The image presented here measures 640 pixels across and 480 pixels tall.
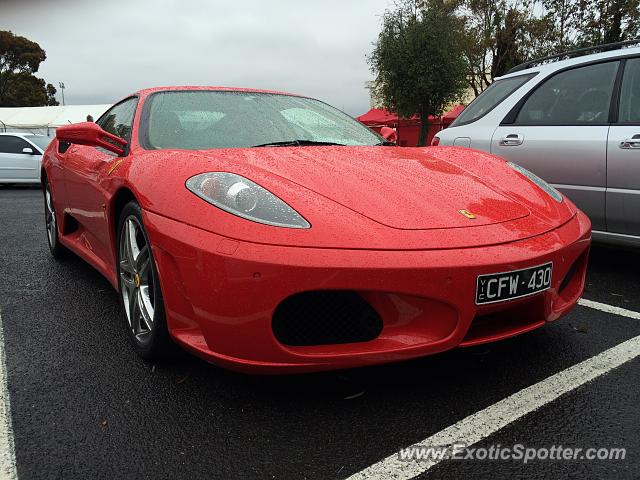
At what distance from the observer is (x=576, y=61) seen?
12.7 ft

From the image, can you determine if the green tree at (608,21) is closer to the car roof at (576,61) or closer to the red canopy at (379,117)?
the red canopy at (379,117)

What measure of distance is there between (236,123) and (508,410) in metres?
1.79

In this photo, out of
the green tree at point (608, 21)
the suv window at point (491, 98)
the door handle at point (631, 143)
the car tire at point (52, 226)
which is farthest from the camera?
the green tree at point (608, 21)

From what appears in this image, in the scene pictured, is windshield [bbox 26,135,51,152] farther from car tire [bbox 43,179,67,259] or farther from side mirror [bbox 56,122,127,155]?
side mirror [bbox 56,122,127,155]

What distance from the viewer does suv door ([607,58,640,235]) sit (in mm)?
3217

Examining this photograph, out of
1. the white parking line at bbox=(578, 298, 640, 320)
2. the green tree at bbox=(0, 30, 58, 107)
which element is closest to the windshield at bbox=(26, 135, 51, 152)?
the white parking line at bbox=(578, 298, 640, 320)

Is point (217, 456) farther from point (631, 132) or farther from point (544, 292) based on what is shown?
point (631, 132)

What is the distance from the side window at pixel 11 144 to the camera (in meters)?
11.9

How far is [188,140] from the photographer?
8.15 feet

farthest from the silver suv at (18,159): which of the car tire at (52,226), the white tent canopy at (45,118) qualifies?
the white tent canopy at (45,118)

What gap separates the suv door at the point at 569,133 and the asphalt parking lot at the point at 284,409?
110 centimetres

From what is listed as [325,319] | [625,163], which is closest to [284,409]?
[325,319]

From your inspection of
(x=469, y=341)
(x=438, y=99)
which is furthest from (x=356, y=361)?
(x=438, y=99)

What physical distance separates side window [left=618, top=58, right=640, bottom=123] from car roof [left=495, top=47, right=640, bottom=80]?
0.10 meters
